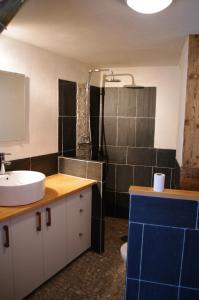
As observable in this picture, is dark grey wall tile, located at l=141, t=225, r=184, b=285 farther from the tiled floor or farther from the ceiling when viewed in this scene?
the ceiling

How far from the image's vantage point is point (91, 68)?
333cm

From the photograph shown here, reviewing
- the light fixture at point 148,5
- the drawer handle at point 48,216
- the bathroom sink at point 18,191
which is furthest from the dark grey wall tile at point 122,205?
the light fixture at point 148,5

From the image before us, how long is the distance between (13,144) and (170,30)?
161 centimetres

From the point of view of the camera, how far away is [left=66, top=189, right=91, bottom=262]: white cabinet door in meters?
2.36

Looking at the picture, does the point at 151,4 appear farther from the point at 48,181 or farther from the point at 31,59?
the point at 48,181

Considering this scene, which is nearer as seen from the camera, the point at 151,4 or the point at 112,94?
the point at 151,4

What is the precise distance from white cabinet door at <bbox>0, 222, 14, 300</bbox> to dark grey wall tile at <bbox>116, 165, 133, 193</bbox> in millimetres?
2023

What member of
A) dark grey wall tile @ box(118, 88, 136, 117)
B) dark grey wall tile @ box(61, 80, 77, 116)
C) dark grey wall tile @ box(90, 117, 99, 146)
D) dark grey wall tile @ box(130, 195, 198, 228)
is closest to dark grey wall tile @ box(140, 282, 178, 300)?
dark grey wall tile @ box(130, 195, 198, 228)

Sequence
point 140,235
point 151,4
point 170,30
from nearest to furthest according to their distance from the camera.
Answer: point 151,4
point 140,235
point 170,30

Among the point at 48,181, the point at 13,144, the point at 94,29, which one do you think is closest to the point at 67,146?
the point at 48,181

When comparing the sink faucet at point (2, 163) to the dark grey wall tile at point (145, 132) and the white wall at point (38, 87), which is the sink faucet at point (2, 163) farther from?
the dark grey wall tile at point (145, 132)

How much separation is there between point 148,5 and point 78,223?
1.96m

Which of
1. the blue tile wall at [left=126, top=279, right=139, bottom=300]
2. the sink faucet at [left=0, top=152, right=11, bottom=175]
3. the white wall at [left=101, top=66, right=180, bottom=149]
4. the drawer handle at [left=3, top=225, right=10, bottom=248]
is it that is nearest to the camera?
the blue tile wall at [left=126, top=279, right=139, bottom=300]

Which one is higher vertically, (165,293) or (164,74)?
(164,74)
